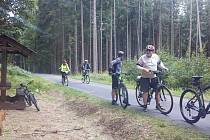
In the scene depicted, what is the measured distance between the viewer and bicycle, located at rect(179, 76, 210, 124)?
1032cm

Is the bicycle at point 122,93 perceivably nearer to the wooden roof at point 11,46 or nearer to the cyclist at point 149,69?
the cyclist at point 149,69

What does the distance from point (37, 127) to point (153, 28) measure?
61009 millimetres

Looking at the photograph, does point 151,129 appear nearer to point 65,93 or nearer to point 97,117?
point 97,117

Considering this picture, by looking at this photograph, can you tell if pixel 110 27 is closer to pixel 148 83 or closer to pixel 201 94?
pixel 148 83

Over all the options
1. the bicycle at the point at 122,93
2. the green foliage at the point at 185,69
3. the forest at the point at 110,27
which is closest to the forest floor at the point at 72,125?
the bicycle at the point at 122,93

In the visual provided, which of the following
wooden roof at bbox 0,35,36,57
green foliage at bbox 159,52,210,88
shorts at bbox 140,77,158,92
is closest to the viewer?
shorts at bbox 140,77,158,92

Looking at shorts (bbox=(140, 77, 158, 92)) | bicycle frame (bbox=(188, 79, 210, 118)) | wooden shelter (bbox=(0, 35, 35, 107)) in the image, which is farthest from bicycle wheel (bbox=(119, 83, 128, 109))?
wooden shelter (bbox=(0, 35, 35, 107))

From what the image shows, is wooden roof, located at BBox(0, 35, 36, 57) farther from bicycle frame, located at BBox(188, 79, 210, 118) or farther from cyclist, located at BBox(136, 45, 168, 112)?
bicycle frame, located at BBox(188, 79, 210, 118)

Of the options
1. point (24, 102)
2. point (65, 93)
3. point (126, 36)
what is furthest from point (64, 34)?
point (24, 102)

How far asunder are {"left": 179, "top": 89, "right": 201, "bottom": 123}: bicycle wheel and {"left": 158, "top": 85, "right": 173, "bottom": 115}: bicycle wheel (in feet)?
3.20

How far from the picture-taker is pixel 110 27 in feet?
210

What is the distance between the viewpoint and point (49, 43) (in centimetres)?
7419

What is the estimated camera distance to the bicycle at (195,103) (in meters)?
10.3

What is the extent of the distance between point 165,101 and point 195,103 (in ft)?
7.17
